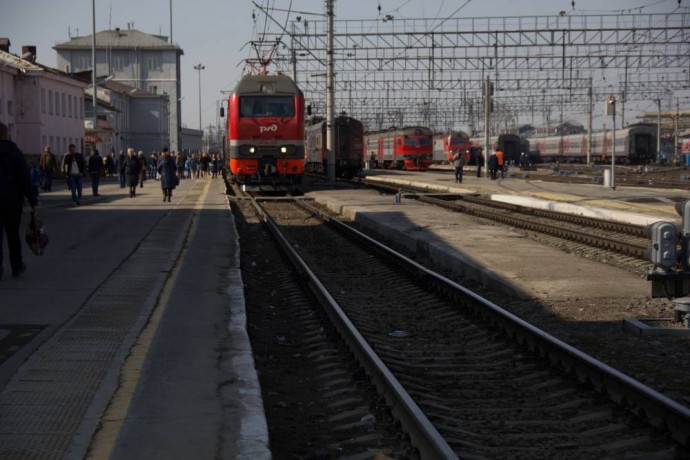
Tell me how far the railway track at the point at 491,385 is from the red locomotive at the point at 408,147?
182ft

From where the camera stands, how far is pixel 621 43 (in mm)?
43906

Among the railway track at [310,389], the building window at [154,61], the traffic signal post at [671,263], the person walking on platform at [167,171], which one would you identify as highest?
the building window at [154,61]

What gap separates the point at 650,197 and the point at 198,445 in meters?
25.0

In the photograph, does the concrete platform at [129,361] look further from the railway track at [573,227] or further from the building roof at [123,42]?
the building roof at [123,42]

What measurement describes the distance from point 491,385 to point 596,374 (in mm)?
747

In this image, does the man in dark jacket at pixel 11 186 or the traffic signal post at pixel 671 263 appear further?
the man in dark jacket at pixel 11 186

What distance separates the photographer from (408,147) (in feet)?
220

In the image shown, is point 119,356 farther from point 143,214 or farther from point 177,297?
point 143,214

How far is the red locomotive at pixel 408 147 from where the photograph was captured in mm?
66688

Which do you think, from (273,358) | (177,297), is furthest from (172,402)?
(177,297)

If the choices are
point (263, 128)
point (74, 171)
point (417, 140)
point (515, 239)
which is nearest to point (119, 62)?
point (417, 140)

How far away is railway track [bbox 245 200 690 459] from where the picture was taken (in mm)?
5402

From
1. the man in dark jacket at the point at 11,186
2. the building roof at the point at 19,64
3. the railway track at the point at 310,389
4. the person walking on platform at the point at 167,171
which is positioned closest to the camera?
the railway track at the point at 310,389

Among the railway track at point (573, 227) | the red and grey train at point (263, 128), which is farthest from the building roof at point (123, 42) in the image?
the railway track at point (573, 227)
